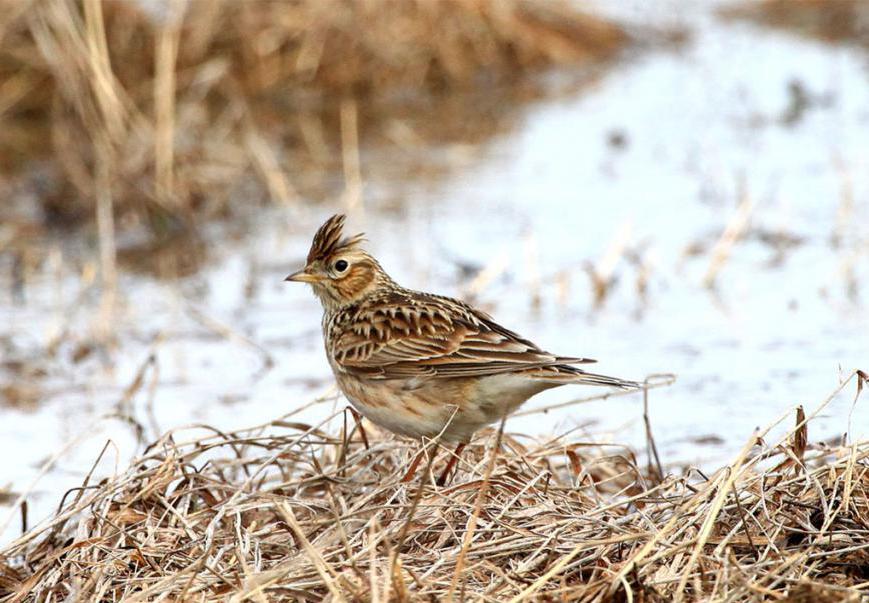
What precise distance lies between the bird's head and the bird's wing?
23 cm

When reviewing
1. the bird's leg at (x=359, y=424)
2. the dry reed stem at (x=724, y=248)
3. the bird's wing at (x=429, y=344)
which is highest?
the dry reed stem at (x=724, y=248)

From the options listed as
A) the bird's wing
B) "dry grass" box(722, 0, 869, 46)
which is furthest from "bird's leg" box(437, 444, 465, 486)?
"dry grass" box(722, 0, 869, 46)

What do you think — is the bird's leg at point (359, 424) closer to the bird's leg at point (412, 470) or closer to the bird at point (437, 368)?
the bird at point (437, 368)

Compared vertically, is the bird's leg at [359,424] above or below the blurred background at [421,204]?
below

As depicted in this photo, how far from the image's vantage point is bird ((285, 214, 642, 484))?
566cm

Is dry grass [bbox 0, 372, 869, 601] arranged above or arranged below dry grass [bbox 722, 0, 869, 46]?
below

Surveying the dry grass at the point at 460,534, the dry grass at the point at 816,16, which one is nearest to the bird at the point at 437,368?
the dry grass at the point at 460,534

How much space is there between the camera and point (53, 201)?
456 inches

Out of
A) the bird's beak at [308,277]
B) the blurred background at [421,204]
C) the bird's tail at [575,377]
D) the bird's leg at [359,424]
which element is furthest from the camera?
the blurred background at [421,204]

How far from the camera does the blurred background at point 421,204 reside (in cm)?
779

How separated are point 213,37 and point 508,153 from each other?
372cm

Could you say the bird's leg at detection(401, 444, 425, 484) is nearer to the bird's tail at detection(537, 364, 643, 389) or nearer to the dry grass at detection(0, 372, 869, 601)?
the dry grass at detection(0, 372, 869, 601)

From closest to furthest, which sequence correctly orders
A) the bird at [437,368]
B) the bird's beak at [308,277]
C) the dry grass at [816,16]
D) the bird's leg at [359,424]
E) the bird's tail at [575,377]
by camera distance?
the bird's tail at [575,377], the bird at [437,368], the bird's leg at [359,424], the bird's beak at [308,277], the dry grass at [816,16]

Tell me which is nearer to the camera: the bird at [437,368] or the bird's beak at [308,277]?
the bird at [437,368]
